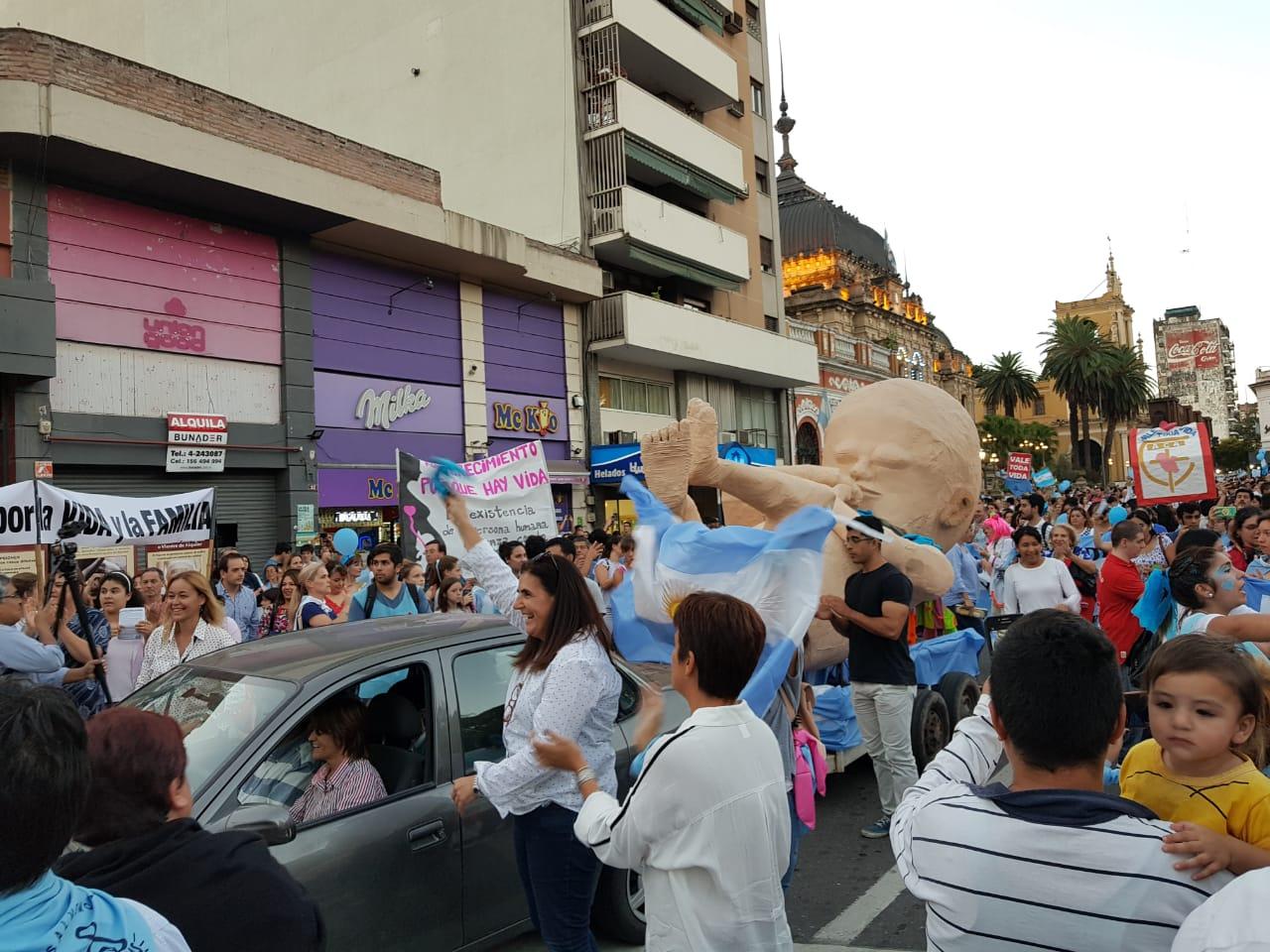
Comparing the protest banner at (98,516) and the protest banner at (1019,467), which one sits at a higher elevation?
the protest banner at (1019,467)

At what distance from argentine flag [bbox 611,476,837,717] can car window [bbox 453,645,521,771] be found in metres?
0.69

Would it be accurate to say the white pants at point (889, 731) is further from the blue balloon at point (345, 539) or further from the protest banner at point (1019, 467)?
the protest banner at point (1019, 467)

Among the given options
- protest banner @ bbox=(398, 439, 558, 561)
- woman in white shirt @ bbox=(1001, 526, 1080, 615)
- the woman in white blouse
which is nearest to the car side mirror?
the woman in white blouse

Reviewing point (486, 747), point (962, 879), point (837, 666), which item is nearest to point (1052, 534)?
point (837, 666)

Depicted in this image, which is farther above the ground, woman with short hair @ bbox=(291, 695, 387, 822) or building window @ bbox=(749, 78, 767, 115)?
building window @ bbox=(749, 78, 767, 115)

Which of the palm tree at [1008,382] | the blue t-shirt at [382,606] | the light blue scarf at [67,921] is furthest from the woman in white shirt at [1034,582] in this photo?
the palm tree at [1008,382]

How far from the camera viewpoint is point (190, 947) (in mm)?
1612

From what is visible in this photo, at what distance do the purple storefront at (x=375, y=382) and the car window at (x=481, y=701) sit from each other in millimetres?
Result: 13024

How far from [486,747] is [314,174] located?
44.8ft

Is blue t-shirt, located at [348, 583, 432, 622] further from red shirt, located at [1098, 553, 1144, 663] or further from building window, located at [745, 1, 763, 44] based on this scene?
building window, located at [745, 1, 763, 44]

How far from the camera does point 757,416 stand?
96.5 feet

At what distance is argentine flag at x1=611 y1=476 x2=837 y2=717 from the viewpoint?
347 centimetres

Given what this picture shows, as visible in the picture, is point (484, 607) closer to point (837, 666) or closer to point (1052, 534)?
point (837, 666)

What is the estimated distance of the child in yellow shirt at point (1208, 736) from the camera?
2033mm
